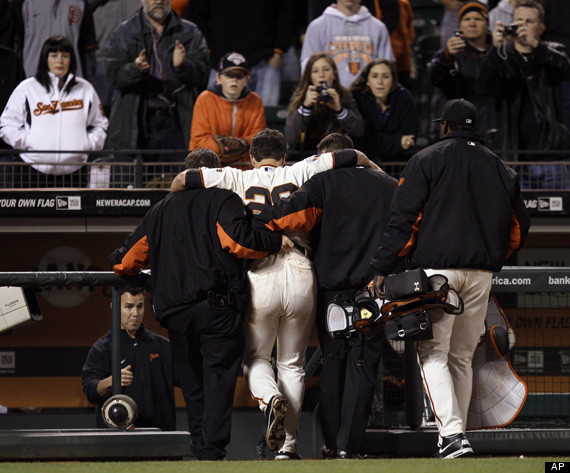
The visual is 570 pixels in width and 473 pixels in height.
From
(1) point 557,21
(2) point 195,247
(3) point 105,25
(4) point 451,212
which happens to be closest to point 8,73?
(3) point 105,25

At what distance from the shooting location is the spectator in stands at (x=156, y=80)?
923cm

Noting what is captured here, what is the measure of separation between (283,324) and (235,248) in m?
0.53

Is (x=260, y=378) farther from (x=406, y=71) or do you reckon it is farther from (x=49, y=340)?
(x=406, y=71)

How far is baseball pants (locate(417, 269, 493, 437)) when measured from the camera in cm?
506

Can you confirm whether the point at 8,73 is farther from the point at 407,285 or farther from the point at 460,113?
the point at 407,285

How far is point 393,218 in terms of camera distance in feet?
16.8

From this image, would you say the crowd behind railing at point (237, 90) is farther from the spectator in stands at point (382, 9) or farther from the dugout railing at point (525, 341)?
the dugout railing at point (525, 341)

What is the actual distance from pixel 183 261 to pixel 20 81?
4.91 metres

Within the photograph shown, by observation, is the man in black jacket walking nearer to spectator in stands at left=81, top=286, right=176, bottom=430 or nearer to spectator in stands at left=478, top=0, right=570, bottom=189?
spectator in stands at left=81, top=286, right=176, bottom=430

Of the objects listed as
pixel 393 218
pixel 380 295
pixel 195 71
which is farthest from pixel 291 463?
pixel 195 71

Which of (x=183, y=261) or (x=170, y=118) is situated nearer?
(x=183, y=261)

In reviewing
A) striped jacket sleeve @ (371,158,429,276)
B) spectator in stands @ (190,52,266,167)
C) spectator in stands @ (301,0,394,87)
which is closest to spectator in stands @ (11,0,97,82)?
spectator in stands @ (190,52,266,167)

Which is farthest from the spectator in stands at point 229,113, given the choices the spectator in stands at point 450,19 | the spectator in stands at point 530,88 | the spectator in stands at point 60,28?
the spectator in stands at point 450,19

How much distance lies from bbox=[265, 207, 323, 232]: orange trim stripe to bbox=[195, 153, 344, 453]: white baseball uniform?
0.61ft
